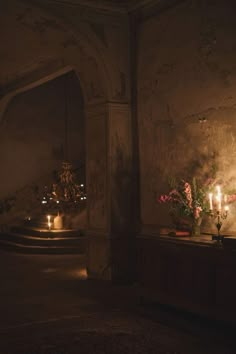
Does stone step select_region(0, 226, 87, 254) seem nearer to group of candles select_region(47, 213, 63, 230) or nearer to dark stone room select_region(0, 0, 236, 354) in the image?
group of candles select_region(47, 213, 63, 230)

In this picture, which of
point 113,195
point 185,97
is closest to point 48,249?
point 113,195

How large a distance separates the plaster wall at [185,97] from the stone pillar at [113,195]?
Result: 0.28 metres

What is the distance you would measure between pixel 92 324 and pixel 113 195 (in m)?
2.94

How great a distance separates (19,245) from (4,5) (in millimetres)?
6857

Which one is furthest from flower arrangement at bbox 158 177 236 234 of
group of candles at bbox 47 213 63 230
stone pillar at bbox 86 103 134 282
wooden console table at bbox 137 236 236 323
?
group of candles at bbox 47 213 63 230

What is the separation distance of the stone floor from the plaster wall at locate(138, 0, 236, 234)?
145cm

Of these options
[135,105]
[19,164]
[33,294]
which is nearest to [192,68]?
[135,105]

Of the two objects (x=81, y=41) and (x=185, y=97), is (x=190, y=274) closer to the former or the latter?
(x=185, y=97)

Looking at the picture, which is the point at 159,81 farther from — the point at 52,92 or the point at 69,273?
the point at 52,92

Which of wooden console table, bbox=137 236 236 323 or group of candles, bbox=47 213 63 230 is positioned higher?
group of candles, bbox=47 213 63 230

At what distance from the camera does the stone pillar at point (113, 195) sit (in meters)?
8.70

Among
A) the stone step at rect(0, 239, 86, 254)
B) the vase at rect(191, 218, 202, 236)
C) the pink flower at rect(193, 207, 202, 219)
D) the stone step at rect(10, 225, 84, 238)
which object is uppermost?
the pink flower at rect(193, 207, 202, 219)

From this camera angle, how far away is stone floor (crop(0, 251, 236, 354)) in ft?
17.4

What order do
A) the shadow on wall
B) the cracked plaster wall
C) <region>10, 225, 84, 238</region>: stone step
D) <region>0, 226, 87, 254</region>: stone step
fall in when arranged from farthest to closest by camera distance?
the shadow on wall → <region>10, 225, 84, 238</region>: stone step → <region>0, 226, 87, 254</region>: stone step → the cracked plaster wall
